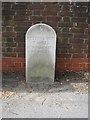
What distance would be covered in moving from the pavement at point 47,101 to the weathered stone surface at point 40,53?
→ 23 centimetres

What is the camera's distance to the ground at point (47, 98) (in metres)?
4.87

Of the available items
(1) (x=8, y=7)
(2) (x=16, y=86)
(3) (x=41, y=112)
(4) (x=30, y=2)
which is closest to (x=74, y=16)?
(4) (x=30, y=2)

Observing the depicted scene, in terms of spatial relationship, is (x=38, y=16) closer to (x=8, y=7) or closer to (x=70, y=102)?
(x=8, y=7)

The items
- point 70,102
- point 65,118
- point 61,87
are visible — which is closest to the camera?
point 65,118

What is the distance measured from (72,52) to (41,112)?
6.26 feet

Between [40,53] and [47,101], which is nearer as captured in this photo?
[47,101]

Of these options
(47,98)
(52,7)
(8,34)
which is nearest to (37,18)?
(52,7)

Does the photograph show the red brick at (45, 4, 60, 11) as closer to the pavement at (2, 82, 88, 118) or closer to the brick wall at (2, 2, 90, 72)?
the brick wall at (2, 2, 90, 72)

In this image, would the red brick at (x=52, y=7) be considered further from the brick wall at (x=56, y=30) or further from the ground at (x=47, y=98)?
the ground at (x=47, y=98)

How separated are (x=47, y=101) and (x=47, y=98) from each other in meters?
0.11

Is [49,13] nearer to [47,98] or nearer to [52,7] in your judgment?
[52,7]

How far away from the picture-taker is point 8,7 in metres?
6.21

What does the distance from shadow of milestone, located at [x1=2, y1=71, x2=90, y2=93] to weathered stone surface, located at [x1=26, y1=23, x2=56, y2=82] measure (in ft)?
0.50

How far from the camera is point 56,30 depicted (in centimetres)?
632
